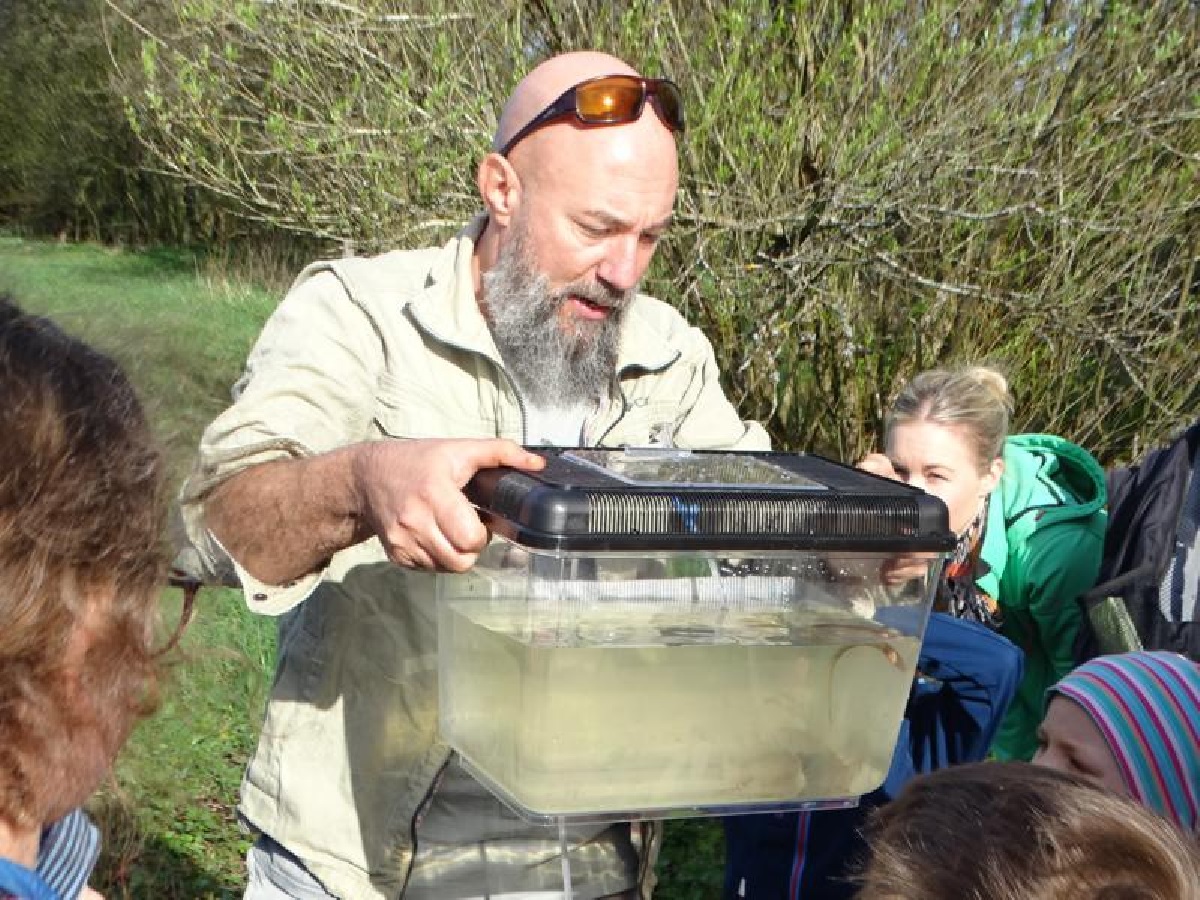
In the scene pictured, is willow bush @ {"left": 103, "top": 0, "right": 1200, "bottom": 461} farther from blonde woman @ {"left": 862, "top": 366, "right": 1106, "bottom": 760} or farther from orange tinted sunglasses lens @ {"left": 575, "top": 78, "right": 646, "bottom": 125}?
orange tinted sunglasses lens @ {"left": 575, "top": 78, "right": 646, "bottom": 125}

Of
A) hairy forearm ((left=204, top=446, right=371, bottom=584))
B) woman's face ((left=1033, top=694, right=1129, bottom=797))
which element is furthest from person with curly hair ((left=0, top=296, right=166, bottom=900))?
woman's face ((left=1033, top=694, right=1129, bottom=797))

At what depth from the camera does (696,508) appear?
62.0 inches

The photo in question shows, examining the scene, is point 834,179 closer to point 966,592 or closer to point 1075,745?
point 966,592

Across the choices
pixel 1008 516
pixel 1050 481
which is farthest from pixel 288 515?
pixel 1050 481

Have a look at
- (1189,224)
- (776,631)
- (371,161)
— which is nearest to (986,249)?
(1189,224)

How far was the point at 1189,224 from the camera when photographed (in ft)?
20.2

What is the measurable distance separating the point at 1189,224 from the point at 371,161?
3522mm

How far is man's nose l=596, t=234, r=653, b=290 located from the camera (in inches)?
98.4

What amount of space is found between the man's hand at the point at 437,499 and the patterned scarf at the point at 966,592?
194 cm

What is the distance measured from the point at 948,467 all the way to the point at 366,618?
6.14 feet

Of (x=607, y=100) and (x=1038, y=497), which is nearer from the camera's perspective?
(x=607, y=100)

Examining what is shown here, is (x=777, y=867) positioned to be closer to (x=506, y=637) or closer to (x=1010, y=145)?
(x=506, y=637)

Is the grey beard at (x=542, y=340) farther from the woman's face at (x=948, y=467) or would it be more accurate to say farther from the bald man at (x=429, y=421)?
the woman's face at (x=948, y=467)

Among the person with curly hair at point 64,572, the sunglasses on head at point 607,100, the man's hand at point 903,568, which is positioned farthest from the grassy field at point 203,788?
the man's hand at point 903,568
